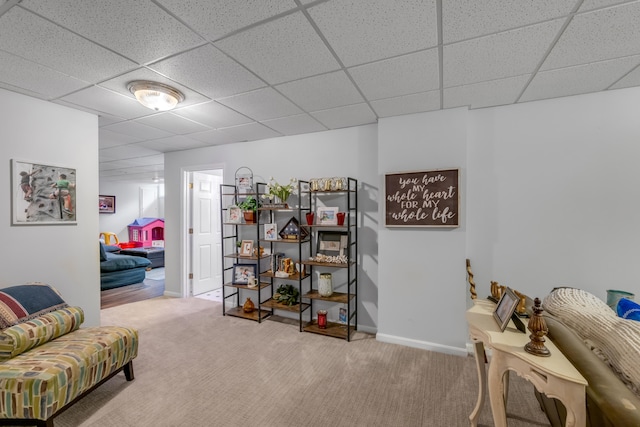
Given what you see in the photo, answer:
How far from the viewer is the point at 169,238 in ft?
15.0

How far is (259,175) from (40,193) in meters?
2.24

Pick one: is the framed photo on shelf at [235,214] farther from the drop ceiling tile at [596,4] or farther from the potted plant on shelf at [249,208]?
the drop ceiling tile at [596,4]

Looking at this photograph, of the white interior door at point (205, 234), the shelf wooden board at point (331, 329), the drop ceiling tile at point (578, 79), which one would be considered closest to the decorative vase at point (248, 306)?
the shelf wooden board at point (331, 329)

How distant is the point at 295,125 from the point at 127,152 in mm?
3213

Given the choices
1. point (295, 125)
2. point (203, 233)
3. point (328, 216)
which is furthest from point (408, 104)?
point (203, 233)

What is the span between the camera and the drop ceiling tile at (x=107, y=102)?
235 cm

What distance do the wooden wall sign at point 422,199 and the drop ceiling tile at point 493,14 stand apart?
1.33m

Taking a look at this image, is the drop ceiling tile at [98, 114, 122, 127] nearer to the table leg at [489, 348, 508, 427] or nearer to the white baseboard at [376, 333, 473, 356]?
the white baseboard at [376, 333, 473, 356]

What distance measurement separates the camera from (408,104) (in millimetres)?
2602

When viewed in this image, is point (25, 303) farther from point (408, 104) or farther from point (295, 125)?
point (408, 104)

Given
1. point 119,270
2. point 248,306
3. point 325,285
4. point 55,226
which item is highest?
point 55,226

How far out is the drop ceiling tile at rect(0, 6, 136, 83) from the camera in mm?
1487

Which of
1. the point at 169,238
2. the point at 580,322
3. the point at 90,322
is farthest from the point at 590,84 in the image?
the point at 169,238

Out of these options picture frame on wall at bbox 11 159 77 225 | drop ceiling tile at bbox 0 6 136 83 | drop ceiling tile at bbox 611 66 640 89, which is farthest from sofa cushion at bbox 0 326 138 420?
drop ceiling tile at bbox 611 66 640 89
